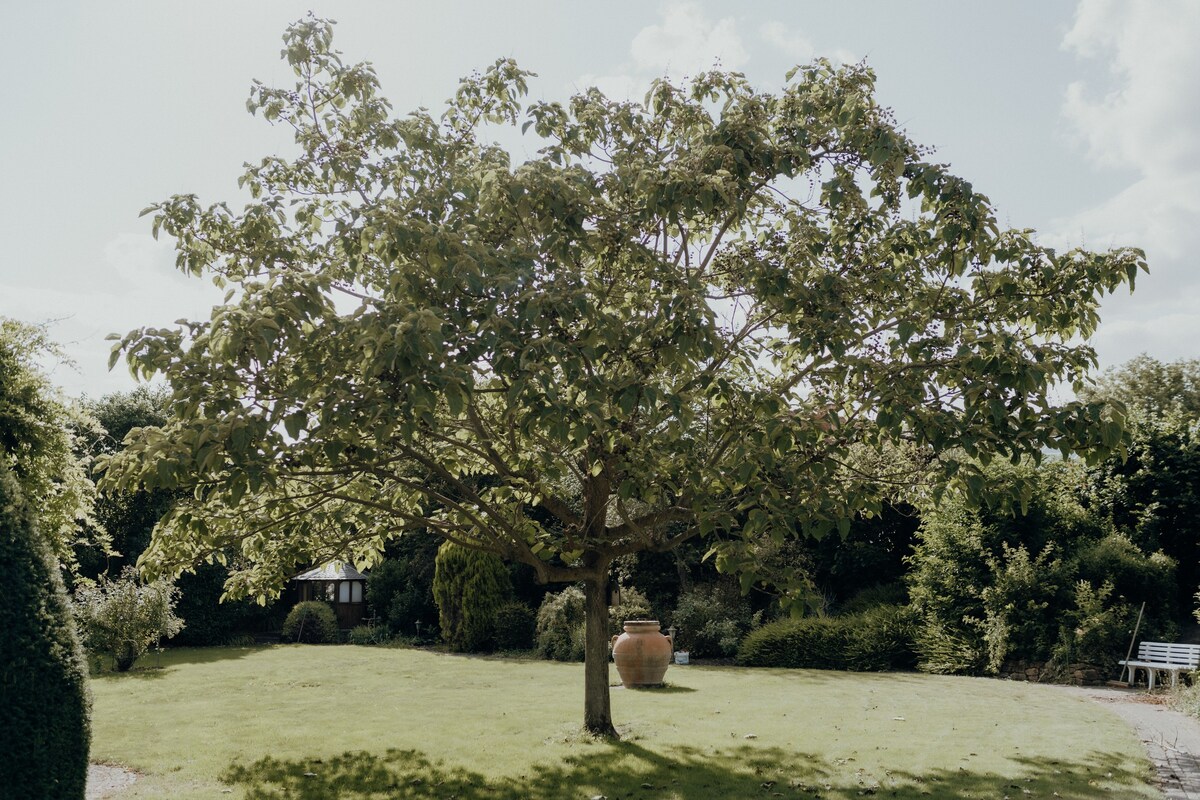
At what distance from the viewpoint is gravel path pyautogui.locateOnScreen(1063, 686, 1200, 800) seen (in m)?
7.86

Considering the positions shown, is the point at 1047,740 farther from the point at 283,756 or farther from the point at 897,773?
the point at 283,756

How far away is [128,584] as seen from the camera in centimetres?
1705

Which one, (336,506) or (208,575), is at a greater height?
(336,506)

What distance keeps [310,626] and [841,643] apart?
13371 millimetres

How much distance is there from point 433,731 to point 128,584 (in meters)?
9.40

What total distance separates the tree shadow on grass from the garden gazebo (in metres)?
16.6

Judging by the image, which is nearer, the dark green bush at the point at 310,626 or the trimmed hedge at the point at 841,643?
the trimmed hedge at the point at 841,643

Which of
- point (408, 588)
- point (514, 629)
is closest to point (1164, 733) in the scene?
point (514, 629)

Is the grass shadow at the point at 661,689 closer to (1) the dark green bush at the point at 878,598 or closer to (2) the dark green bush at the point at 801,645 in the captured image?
(2) the dark green bush at the point at 801,645

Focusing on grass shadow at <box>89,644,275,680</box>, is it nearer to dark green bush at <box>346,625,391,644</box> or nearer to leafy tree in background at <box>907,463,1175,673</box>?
dark green bush at <box>346,625,391,644</box>

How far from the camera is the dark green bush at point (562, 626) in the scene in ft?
61.8

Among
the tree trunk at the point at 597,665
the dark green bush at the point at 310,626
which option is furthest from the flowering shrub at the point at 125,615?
the tree trunk at the point at 597,665

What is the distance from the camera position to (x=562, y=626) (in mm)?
19469

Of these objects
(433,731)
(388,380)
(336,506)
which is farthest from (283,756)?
(388,380)
